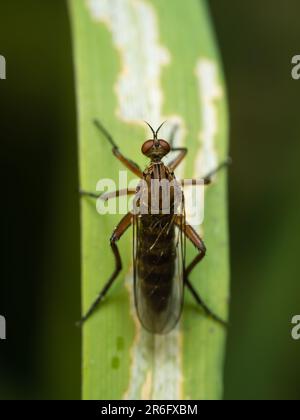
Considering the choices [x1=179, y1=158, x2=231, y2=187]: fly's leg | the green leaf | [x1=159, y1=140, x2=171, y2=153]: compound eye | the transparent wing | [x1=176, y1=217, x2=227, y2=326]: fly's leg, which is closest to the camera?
the green leaf

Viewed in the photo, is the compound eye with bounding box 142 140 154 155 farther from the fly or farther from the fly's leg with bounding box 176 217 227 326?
the fly's leg with bounding box 176 217 227 326

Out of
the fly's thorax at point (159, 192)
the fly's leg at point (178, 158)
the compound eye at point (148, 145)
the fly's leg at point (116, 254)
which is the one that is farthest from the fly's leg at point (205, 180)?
the fly's leg at point (116, 254)

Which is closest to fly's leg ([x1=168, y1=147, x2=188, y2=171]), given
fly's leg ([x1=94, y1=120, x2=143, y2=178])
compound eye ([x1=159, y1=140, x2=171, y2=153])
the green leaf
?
the green leaf

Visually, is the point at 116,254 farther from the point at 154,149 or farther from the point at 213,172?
the point at 213,172

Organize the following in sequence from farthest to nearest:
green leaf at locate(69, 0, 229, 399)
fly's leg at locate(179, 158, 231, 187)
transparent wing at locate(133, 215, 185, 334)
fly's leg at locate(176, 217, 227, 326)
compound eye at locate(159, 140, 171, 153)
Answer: fly's leg at locate(179, 158, 231, 187)
compound eye at locate(159, 140, 171, 153)
fly's leg at locate(176, 217, 227, 326)
transparent wing at locate(133, 215, 185, 334)
green leaf at locate(69, 0, 229, 399)
